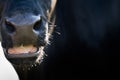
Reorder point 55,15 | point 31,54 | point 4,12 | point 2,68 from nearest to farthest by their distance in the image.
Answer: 1. point 31,54
2. point 4,12
3. point 55,15
4. point 2,68

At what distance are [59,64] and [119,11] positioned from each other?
1.78 feet

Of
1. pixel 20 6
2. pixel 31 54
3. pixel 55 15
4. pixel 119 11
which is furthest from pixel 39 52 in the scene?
pixel 119 11

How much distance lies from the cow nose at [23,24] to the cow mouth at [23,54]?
11 centimetres

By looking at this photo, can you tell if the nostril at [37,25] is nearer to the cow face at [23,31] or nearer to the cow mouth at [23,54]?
the cow face at [23,31]

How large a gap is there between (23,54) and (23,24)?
0.16 metres

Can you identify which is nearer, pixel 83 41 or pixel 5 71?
pixel 83 41

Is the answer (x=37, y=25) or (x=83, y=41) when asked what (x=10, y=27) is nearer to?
(x=37, y=25)

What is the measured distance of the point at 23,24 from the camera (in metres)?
2.29

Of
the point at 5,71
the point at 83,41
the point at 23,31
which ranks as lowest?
the point at 5,71

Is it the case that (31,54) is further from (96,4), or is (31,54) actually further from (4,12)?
(96,4)

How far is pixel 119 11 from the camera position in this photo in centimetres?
318

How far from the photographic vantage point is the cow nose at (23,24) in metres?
2.28

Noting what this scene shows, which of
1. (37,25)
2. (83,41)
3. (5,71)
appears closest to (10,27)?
(37,25)

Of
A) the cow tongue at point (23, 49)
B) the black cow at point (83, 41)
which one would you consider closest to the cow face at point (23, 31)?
the cow tongue at point (23, 49)
